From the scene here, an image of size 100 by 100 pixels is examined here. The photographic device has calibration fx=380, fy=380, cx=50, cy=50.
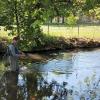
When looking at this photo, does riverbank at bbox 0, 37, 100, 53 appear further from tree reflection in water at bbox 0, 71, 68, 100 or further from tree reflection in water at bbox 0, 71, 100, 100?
tree reflection in water at bbox 0, 71, 100, 100

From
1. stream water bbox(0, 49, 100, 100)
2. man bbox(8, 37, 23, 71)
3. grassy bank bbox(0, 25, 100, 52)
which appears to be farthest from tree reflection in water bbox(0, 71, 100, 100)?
grassy bank bbox(0, 25, 100, 52)

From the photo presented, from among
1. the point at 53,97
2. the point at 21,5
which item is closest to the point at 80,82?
the point at 53,97

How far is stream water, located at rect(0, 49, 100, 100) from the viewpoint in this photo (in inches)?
540

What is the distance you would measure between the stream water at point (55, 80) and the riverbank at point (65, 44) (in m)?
3.52

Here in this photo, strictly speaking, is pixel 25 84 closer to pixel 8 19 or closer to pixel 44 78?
pixel 44 78

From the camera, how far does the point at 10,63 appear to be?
17.9 m

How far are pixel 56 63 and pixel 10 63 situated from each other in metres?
4.45

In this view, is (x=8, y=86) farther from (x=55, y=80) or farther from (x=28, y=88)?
(x=55, y=80)

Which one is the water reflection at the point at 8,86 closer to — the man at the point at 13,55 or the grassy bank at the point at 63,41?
the man at the point at 13,55

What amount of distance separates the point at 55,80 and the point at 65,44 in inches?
497

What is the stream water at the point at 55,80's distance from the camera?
540 inches

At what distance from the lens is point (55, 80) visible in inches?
656

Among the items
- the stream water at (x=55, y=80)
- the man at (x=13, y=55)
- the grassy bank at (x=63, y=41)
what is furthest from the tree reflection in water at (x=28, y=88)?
the grassy bank at (x=63, y=41)

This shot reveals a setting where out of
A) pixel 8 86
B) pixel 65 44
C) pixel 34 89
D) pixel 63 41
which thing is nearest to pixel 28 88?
pixel 34 89
